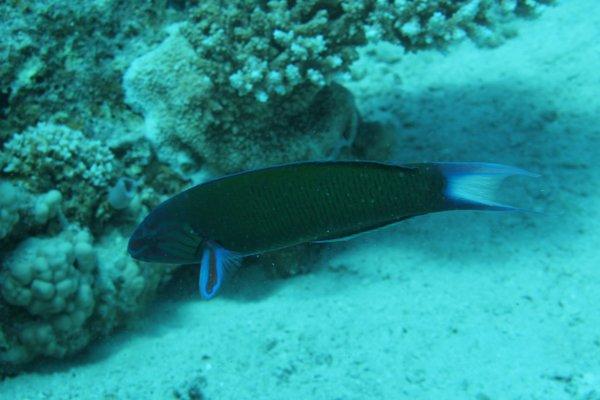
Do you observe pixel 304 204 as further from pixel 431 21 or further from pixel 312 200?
pixel 431 21

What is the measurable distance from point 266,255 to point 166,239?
1.87m

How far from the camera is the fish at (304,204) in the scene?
222cm

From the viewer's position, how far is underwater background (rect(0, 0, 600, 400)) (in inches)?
120

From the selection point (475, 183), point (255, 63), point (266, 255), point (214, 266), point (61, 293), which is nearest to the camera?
point (475, 183)

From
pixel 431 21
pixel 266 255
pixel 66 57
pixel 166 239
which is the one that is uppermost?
pixel 66 57

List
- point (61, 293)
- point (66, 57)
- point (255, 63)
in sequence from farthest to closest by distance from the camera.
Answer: point (66, 57), point (255, 63), point (61, 293)

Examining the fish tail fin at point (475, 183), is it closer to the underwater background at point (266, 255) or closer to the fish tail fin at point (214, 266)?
the fish tail fin at point (214, 266)

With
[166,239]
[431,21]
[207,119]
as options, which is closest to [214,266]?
[166,239]

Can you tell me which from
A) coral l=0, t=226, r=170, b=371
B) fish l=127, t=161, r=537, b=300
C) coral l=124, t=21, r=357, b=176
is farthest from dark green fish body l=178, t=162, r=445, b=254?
coral l=124, t=21, r=357, b=176

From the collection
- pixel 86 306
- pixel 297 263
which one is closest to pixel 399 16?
pixel 297 263

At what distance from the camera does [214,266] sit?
243 cm

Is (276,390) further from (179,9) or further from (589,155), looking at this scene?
(589,155)

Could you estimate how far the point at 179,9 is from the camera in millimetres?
4246

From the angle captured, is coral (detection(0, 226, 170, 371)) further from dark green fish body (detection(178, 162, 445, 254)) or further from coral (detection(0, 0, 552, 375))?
dark green fish body (detection(178, 162, 445, 254))
